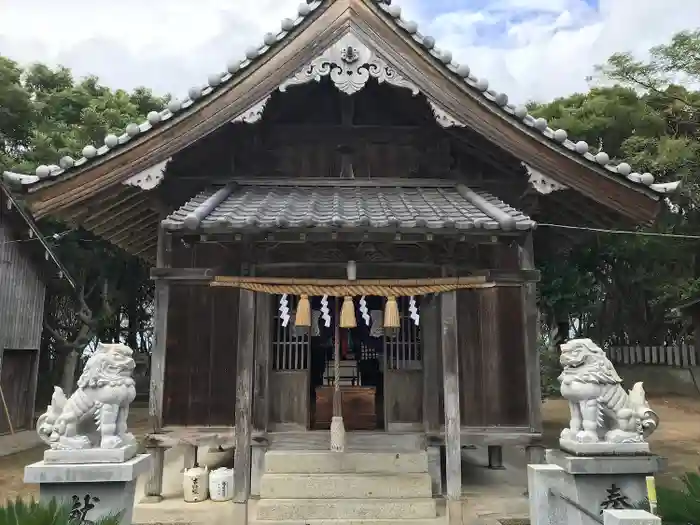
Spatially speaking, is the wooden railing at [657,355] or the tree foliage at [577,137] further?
the wooden railing at [657,355]

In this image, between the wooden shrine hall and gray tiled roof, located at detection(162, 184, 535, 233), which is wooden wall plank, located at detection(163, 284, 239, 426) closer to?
the wooden shrine hall

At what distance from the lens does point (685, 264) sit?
22047 millimetres

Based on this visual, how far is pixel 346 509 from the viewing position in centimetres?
717

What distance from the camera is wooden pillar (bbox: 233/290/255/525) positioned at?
280 inches

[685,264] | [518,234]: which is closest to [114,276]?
[518,234]

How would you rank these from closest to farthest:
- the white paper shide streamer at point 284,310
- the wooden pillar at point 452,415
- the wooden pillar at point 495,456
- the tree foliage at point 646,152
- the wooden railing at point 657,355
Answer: the wooden pillar at point 452,415 → the white paper shide streamer at point 284,310 → the wooden pillar at point 495,456 → the tree foliage at point 646,152 → the wooden railing at point 657,355

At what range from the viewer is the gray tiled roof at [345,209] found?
21.7ft

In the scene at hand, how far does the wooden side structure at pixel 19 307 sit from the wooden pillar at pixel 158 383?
8.32 m

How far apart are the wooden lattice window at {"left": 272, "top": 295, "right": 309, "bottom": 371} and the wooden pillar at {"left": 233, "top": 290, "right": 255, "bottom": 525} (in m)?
1.06

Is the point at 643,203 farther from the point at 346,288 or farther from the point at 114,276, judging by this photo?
the point at 114,276

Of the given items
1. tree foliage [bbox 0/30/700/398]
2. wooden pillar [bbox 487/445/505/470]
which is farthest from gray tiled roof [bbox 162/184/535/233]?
tree foliage [bbox 0/30/700/398]

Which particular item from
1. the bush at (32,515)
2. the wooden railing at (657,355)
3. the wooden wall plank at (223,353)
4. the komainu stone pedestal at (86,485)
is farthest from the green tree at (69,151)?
the wooden railing at (657,355)

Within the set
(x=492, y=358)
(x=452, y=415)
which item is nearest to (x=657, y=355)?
(x=492, y=358)

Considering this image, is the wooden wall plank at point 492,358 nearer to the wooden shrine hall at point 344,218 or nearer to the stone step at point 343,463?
the wooden shrine hall at point 344,218
